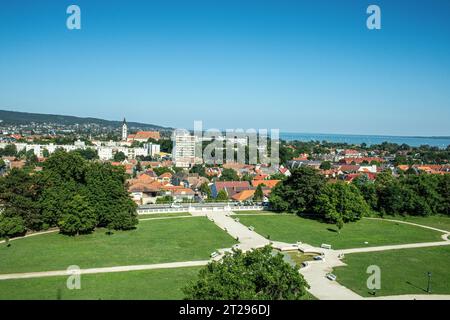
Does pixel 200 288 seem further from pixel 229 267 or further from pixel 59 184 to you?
pixel 59 184

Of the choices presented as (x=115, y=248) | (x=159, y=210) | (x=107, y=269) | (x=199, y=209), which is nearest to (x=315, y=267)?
(x=107, y=269)

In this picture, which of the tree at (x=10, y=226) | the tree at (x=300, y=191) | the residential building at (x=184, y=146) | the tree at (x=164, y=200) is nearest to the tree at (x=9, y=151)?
the residential building at (x=184, y=146)

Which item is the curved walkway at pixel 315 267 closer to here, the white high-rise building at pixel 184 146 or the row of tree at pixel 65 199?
the row of tree at pixel 65 199

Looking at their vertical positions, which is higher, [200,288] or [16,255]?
[200,288]

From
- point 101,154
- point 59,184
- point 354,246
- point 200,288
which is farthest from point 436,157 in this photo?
point 200,288
